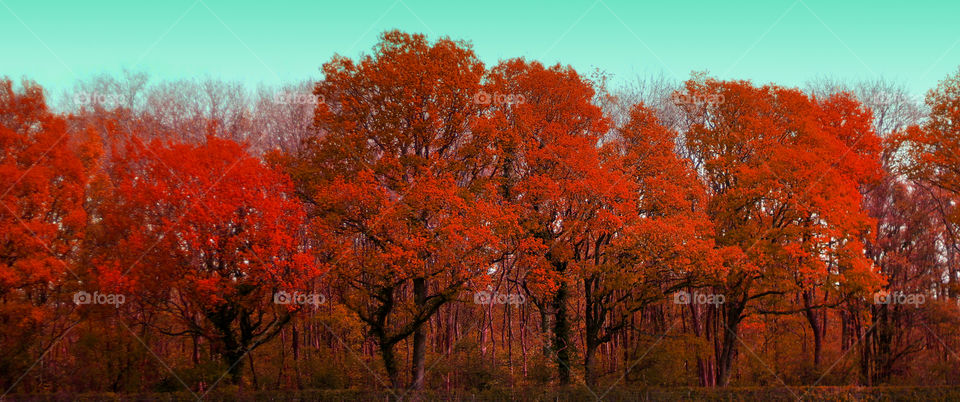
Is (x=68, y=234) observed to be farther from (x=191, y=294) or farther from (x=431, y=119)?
(x=431, y=119)

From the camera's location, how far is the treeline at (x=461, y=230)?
62.0 feet

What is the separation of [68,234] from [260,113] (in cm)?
1043

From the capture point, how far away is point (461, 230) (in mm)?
19344

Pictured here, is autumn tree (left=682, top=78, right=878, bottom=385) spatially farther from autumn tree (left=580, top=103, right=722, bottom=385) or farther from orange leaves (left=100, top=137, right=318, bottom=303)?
orange leaves (left=100, top=137, right=318, bottom=303)

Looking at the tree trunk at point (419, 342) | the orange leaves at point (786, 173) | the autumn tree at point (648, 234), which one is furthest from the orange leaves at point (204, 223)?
the orange leaves at point (786, 173)

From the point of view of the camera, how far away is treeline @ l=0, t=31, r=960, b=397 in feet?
62.0

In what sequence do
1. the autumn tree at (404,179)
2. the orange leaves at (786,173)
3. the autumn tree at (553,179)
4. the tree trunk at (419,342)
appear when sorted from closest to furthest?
the autumn tree at (404,179)
the tree trunk at (419,342)
the orange leaves at (786,173)
the autumn tree at (553,179)

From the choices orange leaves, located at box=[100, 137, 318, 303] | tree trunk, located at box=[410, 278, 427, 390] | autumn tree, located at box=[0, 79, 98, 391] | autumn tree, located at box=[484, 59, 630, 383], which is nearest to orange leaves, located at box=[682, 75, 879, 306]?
autumn tree, located at box=[484, 59, 630, 383]

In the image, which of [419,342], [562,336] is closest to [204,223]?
[419,342]

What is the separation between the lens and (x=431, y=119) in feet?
70.0

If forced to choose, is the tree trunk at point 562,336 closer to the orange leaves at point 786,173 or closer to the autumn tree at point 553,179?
the autumn tree at point 553,179

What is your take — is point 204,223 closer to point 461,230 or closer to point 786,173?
point 461,230

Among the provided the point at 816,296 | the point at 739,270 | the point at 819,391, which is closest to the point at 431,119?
the point at 739,270

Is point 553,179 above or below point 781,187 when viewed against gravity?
above
